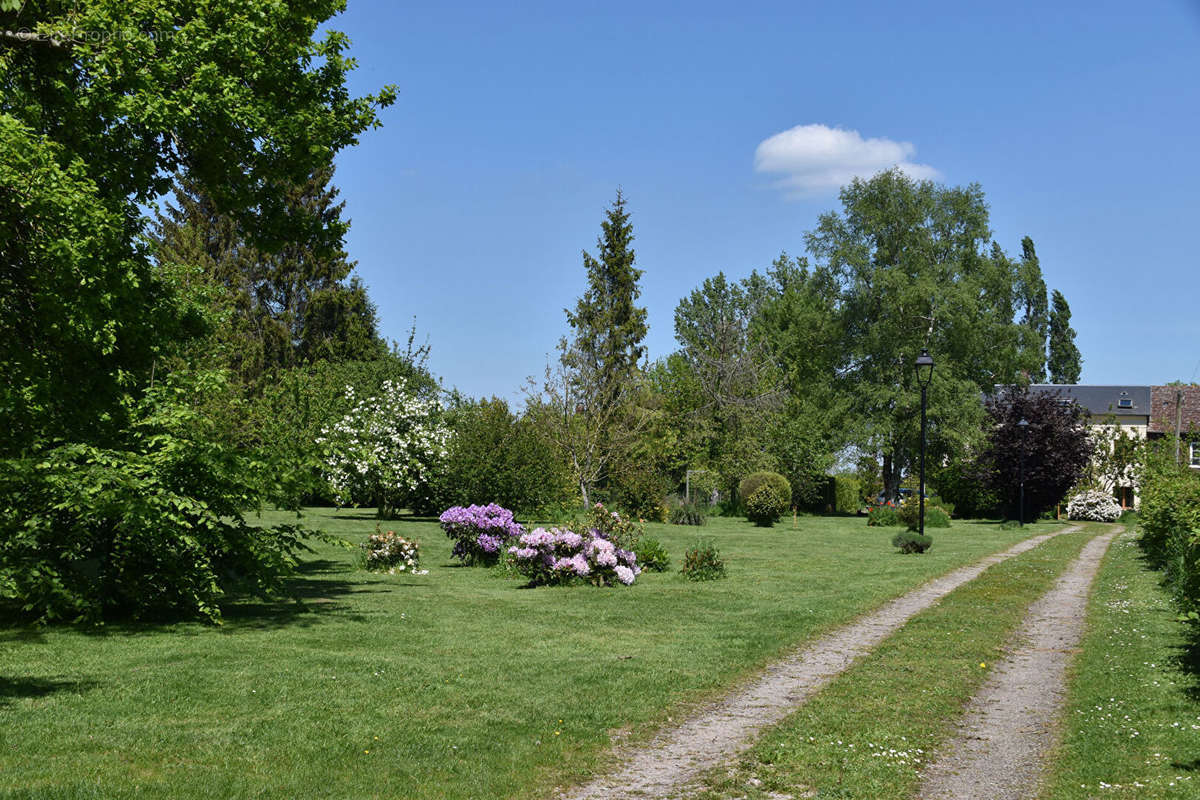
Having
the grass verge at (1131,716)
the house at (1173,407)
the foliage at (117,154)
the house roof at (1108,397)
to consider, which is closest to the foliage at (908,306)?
the house at (1173,407)

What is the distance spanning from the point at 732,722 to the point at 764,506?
1122 inches

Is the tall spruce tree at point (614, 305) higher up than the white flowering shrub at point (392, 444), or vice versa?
the tall spruce tree at point (614, 305)

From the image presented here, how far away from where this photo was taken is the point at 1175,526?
16391 millimetres

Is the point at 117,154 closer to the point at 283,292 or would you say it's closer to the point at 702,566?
the point at 702,566

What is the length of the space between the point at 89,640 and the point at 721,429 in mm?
36942

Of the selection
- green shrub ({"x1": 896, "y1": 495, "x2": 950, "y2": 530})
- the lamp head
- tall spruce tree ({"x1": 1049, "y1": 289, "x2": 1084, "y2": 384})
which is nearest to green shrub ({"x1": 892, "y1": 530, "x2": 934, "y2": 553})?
the lamp head

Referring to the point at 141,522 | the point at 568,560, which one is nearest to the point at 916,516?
the point at 568,560

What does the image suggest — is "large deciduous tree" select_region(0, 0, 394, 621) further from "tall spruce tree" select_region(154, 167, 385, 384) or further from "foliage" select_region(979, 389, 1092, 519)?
"foliage" select_region(979, 389, 1092, 519)

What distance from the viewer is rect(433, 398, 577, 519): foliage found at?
25484 millimetres

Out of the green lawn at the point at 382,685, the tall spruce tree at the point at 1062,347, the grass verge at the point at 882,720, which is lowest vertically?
the green lawn at the point at 382,685

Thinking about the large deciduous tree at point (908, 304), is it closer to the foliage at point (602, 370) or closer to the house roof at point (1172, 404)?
the foliage at point (602, 370)

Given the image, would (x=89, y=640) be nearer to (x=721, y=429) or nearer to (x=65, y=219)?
(x=65, y=219)

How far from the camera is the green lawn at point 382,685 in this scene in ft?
19.1

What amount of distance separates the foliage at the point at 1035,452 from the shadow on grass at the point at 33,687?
125 ft
